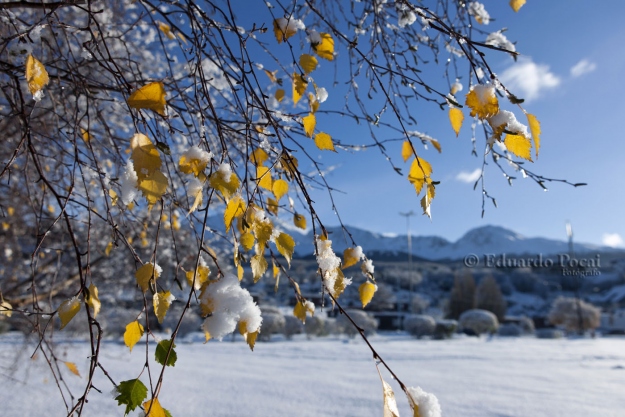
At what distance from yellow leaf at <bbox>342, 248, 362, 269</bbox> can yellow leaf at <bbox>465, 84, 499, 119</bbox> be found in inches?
16.9

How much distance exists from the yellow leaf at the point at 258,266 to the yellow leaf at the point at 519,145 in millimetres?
491

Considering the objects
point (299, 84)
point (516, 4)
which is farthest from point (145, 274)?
point (516, 4)

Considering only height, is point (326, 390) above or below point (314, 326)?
above

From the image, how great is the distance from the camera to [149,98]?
0.61 metres

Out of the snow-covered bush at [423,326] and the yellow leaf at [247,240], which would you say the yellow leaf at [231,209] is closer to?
the yellow leaf at [247,240]

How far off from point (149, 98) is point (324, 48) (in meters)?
0.50

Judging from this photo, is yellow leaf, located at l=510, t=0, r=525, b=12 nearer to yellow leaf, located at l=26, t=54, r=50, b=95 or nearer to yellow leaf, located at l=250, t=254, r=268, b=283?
yellow leaf, located at l=250, t=254, r=268, b=283

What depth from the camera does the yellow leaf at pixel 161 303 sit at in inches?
30.5

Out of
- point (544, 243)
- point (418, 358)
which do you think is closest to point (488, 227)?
point (544, 243)

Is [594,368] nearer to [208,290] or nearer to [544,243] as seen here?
[208,290]

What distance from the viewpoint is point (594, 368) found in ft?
15.6

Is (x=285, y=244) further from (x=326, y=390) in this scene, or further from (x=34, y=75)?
(x=326, y=390)

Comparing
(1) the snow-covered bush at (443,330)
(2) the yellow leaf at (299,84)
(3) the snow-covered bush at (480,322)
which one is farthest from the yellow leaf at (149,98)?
(3) the snow-covered bush at (480,322)

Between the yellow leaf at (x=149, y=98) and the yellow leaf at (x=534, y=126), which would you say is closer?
the yellow leaf at (x=149, y=98)
